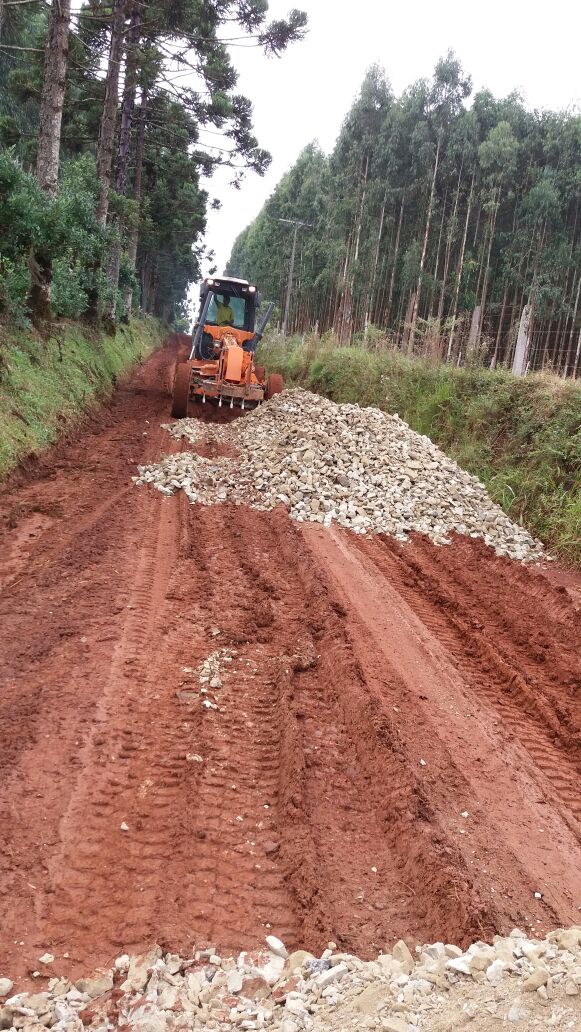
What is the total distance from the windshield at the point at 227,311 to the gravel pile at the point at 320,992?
1483 cm

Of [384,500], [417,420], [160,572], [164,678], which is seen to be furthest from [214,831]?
[417,420]

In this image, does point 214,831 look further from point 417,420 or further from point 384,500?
point 417,420

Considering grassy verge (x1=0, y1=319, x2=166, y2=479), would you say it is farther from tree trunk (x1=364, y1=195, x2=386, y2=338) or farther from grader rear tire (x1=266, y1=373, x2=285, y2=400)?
tree trunk (x1=364, y1=195, x2=386, y2=338)

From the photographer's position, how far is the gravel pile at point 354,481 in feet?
28.9

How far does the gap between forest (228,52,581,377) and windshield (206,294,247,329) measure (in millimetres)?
11106

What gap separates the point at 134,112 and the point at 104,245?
1009 centimetres

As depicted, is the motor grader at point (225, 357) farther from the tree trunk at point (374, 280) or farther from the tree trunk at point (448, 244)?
the tree trunk at point (374, 280)

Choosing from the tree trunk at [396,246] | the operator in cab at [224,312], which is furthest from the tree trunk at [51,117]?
the tree trunk at [396,246]

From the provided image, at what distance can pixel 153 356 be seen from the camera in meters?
29.3

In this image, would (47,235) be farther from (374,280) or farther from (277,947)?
(374,280)

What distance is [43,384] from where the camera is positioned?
10883 mm

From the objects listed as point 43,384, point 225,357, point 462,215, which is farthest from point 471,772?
point 462,215

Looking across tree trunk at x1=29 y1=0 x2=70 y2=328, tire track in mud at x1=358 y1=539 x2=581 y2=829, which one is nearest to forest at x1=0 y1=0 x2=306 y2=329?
tree trunk at x1=29 y1=0 x2=70 y2=328

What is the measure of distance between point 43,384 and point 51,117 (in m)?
5.13
